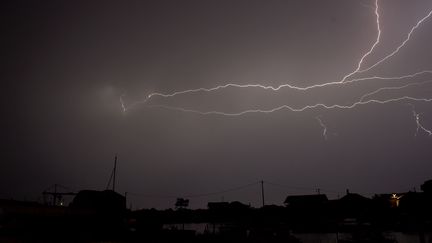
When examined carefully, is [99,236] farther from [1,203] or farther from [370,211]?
[370,211]

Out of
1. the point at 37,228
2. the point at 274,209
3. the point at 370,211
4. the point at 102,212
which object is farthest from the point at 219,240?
the point at 37,228

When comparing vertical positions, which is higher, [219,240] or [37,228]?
[37,228]

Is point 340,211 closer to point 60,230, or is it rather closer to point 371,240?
point 371,240

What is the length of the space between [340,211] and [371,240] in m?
15.4

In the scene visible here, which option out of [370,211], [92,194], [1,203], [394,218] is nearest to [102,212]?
[92,194]

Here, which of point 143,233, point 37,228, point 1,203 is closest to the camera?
point 1,203

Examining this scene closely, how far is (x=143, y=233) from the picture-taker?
3450cm

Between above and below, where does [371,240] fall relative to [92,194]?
below

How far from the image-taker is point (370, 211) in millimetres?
28844

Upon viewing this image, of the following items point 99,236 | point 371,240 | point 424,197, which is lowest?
point 371,240

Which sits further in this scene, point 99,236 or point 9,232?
point 99,236

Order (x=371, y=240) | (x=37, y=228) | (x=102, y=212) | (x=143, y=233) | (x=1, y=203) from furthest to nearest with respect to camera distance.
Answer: (x=371, y=240) → (x=143, y=233) → (x=102, y=212) → (x=37, y=228) → (x=1, y=203)

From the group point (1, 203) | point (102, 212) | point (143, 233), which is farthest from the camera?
point (143, 233)

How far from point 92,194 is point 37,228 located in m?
19.0
